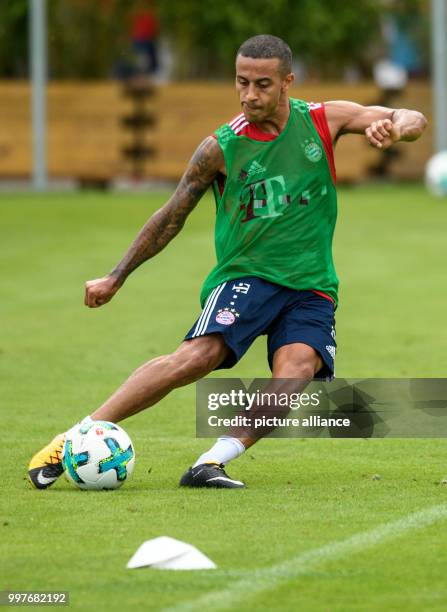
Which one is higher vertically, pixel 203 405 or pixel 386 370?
pixel 203 405

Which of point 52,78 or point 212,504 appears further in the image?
point 52,78

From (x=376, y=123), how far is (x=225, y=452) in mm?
1711

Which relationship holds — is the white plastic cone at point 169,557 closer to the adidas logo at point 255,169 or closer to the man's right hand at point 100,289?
the man's right hand at point 100,289

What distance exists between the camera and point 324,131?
777cm

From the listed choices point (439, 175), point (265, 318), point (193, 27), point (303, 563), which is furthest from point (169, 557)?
point (193, 27)

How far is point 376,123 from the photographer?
7.34 m

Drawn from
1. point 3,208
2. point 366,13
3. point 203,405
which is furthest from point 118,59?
point 203,405

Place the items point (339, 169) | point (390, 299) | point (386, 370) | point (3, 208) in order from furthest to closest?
1. point (339, 169)
2. point (3, 208)
3. point (390, 299)
4. point (386, 370)

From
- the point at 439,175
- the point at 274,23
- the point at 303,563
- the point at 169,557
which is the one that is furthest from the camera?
the point at 274,23

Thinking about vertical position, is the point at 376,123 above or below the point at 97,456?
above

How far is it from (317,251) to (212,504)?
138 cm

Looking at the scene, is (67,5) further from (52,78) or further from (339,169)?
(339,169)

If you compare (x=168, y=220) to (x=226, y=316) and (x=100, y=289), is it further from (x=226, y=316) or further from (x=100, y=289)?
(x=226, y=316)

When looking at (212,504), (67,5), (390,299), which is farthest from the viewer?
(67,5)
